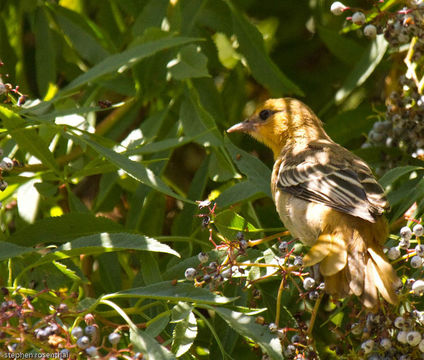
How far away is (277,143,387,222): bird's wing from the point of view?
4.06 metres

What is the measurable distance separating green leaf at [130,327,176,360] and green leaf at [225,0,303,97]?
2216 mm

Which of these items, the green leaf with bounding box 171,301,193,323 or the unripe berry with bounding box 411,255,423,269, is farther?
the unripe berry with bounding box 411,255,423,269

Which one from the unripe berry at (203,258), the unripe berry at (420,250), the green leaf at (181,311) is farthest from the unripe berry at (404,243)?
the green leaf at (181,311)

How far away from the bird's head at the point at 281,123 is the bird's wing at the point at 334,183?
0.56 meters

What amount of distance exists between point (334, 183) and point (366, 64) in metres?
0.99

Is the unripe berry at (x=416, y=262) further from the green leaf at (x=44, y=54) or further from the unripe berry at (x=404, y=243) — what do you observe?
the green leaf at (x=44, y=54)

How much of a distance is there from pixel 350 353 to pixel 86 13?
3.42m

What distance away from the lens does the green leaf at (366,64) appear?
4941mm

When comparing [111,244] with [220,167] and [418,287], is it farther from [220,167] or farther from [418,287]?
[418,287]

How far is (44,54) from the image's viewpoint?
5188 millimetres

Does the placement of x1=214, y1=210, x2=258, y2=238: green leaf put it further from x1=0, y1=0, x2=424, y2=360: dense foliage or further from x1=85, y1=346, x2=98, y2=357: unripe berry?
x1=85, y1=346, x2=98, y2=357: unripe berry

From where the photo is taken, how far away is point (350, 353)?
342 centimetres

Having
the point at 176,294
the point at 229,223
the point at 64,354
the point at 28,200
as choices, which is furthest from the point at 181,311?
the point at 28,200

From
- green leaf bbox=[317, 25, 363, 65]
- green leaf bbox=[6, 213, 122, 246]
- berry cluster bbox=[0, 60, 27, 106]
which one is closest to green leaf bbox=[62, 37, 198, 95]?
berry cluster bbox=[0, 60, 27, 106]
